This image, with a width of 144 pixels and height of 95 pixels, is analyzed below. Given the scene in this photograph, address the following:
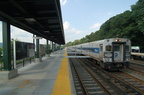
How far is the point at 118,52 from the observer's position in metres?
10.5

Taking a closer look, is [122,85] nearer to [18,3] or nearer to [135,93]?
[135,93]

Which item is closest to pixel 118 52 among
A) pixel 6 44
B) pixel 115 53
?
pixel 115 53

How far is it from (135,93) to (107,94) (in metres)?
1.42

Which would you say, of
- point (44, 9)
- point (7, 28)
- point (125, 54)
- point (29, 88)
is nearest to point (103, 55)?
point (125, 54)

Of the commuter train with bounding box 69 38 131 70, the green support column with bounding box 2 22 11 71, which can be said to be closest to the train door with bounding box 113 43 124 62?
the commuter train with bounding box 69 38 131 70

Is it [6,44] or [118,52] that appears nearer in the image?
[6,44]

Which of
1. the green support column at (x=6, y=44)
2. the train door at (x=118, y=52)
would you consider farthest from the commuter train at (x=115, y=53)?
the green support column at (x=6, y=44)

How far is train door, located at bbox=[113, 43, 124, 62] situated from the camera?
34.0 feet

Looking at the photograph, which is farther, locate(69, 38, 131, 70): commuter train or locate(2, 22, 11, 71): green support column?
locate(69, 38, 131, 70): commuter train

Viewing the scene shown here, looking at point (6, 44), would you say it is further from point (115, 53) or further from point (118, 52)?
point (118, 52)

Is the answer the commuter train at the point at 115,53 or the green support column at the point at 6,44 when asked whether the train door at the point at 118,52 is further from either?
the green support column at the point at 6,44

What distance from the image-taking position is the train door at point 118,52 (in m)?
10.4

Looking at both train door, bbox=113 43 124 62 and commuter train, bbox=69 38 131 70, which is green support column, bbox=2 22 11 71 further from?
train door, bbox=113 43 124 62

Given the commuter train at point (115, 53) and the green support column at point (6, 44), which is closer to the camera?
the green support column at point (6, 44)
